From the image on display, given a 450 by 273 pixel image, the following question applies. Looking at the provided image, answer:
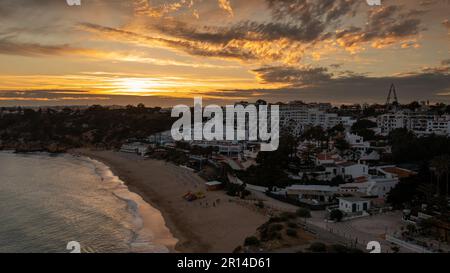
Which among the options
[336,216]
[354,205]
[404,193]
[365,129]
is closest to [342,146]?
[365,129]

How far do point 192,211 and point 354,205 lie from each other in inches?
344

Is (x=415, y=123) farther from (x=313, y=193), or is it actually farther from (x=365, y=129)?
(x=313, y=193)

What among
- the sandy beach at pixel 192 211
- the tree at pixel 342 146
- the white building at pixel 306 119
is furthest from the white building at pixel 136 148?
the tree at pixel 342 146

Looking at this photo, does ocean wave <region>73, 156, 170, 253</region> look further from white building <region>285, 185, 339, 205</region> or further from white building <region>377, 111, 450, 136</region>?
white building <region>377, 111, 450, 136</region>

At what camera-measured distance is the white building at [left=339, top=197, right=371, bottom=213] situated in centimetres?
1947

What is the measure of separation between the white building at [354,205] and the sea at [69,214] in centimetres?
848

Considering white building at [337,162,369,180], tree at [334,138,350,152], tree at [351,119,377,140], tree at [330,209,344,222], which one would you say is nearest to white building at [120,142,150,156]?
tree at [334,138,350,152]

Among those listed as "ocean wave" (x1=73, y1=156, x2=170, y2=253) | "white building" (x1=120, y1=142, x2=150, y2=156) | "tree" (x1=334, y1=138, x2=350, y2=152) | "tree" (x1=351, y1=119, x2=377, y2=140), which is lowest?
"ocean wave" (x1=73, y1=156, x2=170, y2=253)

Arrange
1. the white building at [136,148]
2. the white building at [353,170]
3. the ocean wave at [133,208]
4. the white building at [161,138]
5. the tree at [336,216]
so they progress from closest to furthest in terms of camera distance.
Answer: the ocean wave at [133,208], the tree at [336,216], the white building at [353,170], the white building at [136,148], the white building at [161,138]

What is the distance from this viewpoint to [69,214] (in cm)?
2291

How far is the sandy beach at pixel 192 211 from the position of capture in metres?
18.0

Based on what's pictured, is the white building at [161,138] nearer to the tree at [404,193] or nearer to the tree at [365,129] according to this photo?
the tree at [365,129]

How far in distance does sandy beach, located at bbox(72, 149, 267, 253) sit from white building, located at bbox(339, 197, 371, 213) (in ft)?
12.6
